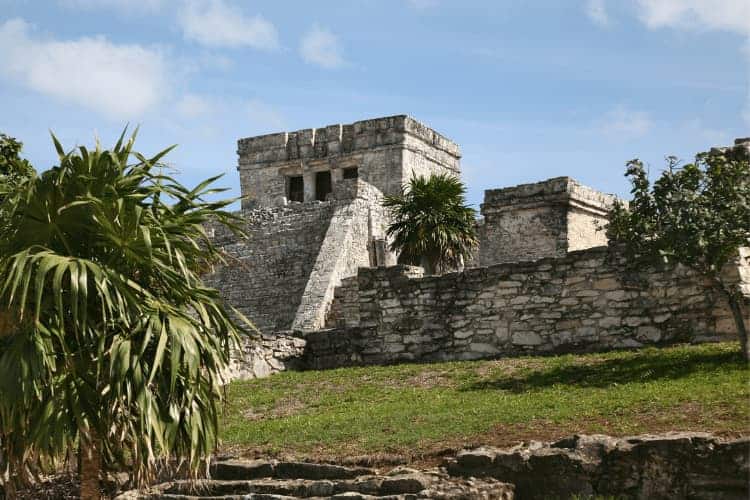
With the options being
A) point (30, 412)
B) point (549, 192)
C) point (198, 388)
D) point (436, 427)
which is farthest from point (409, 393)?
point (549, 192)

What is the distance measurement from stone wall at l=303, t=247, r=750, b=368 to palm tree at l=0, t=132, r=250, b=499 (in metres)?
6.04

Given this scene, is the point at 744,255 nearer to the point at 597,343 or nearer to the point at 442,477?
the point at 597,343

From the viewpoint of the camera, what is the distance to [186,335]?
25.7 ft

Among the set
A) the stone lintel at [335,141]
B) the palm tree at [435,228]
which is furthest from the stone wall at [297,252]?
the stone lintel at [335,141]

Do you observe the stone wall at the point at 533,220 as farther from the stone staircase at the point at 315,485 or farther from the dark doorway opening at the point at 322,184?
the dark doorway opening at the point at 322,184

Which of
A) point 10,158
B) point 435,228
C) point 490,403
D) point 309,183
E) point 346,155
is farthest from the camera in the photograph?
point 309,183

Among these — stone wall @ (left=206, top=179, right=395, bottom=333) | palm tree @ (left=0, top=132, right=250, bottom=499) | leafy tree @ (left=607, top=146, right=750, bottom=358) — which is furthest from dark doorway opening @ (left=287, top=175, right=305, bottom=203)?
palm tree @ (left=0, top=132, right=250, bottom=499)

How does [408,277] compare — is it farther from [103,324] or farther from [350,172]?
[350,172]

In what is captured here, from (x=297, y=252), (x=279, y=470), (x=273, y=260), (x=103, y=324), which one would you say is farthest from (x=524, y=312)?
(x=273, y=260)

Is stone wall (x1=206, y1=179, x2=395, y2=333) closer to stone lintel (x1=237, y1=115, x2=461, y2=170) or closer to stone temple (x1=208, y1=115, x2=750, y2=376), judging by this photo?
stone temple (x1=208, y1=115, x2=750, y2=376)

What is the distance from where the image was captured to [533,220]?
20.4 metres

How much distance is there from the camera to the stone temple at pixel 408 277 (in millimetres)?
12781

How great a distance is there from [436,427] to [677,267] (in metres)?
4.48

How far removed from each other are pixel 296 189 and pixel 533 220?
45.4 ft
